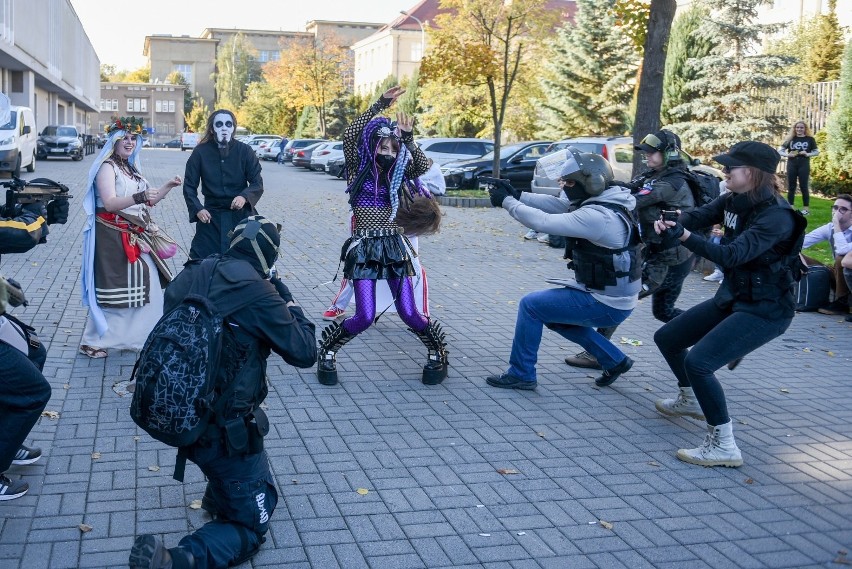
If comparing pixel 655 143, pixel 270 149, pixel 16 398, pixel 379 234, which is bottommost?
pixel 16 398

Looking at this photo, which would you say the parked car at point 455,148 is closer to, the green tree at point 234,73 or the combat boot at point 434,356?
the combat boot at point 434,356

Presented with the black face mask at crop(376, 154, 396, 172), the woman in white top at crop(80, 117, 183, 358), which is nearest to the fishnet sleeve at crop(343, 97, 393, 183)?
the black face mask at crop(376, 154, 396, 172)

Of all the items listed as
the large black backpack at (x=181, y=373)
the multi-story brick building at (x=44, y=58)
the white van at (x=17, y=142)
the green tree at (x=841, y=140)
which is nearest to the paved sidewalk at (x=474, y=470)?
the large black backpack at (x=181, y=373)

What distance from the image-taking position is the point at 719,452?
18.1 feet

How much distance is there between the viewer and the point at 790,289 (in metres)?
5.41

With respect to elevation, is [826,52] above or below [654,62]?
above

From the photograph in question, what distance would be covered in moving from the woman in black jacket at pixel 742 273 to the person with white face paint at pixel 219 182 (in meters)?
4.02

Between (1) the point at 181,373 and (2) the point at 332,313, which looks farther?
(2) the point at 332,313

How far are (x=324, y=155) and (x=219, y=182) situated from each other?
106 ft

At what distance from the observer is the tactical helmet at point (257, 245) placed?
401 cm

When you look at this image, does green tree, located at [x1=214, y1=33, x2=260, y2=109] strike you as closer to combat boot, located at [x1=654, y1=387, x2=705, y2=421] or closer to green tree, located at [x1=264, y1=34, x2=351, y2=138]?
green tree, located at [x1=264, y1=34, x2=351, y2=138]

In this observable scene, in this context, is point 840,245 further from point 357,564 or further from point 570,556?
point 357,564

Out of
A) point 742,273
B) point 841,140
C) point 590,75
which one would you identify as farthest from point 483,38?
point 742,273

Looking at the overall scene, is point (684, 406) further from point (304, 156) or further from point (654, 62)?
point (304, 156)
